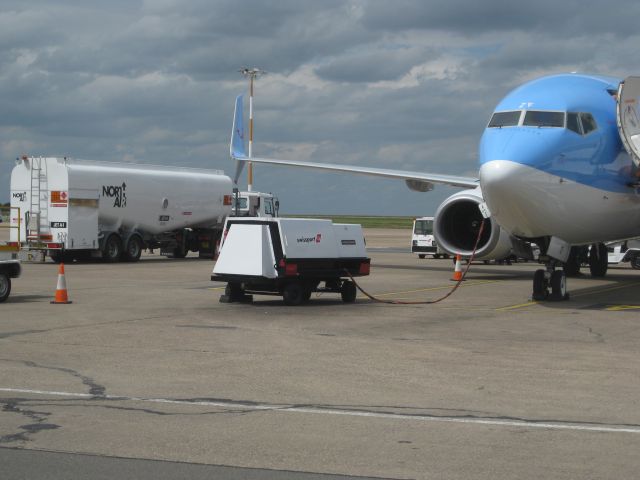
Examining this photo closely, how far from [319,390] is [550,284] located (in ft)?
37.1

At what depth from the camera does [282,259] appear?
18500 millimetres

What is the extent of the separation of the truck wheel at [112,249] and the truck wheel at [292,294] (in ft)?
56.1

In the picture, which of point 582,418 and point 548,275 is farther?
point 548,275

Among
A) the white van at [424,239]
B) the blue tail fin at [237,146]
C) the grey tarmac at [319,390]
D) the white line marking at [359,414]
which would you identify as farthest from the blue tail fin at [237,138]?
the white line marking at [359,414]

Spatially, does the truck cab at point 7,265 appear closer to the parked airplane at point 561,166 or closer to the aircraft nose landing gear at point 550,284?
the parked airplane at point 561,166

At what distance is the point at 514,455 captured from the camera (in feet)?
22.9

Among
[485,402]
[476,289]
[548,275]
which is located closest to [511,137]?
[548,275]

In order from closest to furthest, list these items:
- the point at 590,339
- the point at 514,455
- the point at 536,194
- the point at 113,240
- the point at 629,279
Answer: the point at 514,455 < the point at 590,339 < the point at 536,194 < the point at 629,279 < the point at 113,240

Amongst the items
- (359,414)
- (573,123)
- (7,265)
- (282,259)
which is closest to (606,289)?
(573,123)

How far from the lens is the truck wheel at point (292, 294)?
18.9m

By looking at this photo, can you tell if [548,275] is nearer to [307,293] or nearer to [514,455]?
[307,293]

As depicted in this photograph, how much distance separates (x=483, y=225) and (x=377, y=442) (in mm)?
18161

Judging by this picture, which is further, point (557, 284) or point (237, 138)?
point (237, 138)

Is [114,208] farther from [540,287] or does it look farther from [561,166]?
[561,166]
